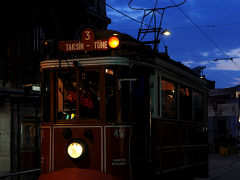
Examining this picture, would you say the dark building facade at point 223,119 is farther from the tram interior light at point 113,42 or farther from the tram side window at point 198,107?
the tram interior light at point 113,42

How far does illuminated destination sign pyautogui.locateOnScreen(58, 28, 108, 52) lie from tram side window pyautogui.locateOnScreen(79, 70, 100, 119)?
0.44 m

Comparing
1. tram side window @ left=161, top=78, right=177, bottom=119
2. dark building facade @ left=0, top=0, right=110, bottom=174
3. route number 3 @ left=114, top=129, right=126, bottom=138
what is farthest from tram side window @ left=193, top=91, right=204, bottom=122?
dark building facade @ left=0, top=0, right=110, bottom=174

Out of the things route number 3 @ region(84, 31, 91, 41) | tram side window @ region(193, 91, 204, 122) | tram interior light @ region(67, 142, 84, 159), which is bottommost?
tram interior light @ region(67, 142, 84, 159)

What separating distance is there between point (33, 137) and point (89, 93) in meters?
6.59

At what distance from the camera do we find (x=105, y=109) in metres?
6.76

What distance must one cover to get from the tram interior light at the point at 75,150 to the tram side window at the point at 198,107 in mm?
4619

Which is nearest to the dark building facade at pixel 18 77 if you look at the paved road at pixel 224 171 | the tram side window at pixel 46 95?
the tram side window at pixel 46 95

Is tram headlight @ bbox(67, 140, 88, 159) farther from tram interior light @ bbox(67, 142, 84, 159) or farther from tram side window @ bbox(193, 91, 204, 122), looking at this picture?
tram side window @ bbox(193, 91, 204, 122)

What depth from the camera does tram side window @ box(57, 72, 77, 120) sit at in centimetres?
698

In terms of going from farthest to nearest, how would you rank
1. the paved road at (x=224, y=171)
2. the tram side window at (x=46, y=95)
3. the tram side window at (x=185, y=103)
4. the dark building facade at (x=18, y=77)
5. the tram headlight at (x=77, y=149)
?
the paved road at (x=224, y=171) < the dark building facade at (x=18, y=77) < the tram side window at (x=185, y=103) < the tram side window at (x=46, y=95) < the tram headlight at (x=77, y=149)

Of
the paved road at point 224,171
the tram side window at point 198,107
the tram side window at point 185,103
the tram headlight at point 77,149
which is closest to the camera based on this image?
the tram headlight at point 77,149

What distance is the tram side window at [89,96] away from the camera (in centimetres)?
684

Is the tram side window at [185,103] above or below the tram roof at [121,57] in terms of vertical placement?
below

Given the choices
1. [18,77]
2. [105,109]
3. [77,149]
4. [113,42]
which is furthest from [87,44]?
[18,77]
